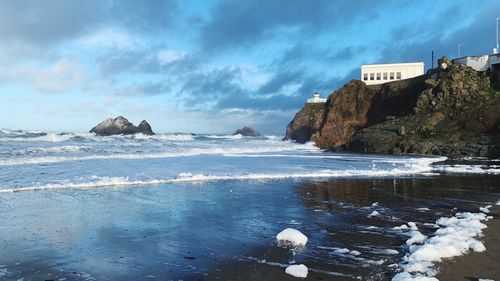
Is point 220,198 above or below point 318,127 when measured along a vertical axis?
below

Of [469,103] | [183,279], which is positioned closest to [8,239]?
[183,279]

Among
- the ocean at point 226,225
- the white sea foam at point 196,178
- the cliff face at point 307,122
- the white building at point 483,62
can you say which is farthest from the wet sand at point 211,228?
the cliff face at point 307,122

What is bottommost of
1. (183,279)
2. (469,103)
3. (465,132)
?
(183,279)

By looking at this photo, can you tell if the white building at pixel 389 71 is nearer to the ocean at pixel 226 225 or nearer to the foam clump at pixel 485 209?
the ocean at pixel 226 225

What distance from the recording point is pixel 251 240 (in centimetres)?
774

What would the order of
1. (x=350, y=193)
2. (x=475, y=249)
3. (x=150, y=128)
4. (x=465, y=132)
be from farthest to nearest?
(x=150, y=128) → (x=465, y=132) → (x=350, y=193) → (x=475, y=249)

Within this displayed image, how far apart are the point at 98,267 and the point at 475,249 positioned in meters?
5.94

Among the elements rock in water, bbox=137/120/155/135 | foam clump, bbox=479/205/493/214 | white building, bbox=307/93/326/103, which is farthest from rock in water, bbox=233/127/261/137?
foam clump, bbox=479/205/493/214

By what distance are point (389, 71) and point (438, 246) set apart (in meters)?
76.4

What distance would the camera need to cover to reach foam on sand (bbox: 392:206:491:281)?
562cm

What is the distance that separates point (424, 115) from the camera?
47.0 meters

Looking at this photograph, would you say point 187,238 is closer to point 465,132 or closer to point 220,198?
point 220,198

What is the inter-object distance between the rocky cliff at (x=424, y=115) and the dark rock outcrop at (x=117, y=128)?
2095 inches

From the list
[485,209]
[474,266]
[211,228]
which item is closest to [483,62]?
[485,209]
